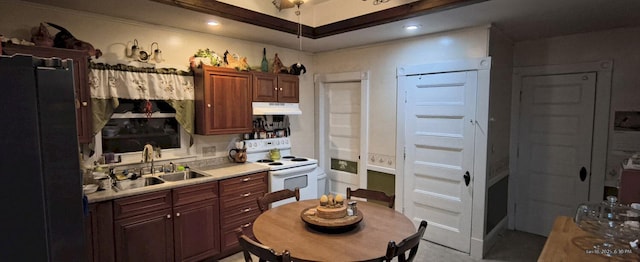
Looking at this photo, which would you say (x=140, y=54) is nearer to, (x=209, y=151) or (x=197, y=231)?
(x=209, y=151)

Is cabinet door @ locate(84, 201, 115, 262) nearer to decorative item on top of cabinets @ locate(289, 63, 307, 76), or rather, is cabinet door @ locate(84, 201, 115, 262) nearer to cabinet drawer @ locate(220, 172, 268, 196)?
cabinet drawer @ locate(220, 172, 268, 196)

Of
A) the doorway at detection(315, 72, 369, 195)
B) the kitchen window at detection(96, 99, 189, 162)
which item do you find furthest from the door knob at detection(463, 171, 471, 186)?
the kitchen window at detection(96, 99, 189, 162)

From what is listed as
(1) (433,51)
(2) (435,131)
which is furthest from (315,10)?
(2) (435,131)

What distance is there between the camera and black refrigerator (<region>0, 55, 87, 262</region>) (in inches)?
29.8

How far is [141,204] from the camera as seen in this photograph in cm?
266

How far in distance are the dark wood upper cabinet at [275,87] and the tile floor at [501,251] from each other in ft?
5.82

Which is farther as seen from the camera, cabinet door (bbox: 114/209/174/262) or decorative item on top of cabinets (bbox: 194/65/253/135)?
decorative item on top of cabinets (bbox: 194/65/253/135)

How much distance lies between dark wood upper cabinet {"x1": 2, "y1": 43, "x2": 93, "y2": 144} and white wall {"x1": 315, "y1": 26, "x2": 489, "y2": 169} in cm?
281

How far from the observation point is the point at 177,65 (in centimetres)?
334

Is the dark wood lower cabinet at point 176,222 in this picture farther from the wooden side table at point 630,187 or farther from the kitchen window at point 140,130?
the wooden side table at point 630,187

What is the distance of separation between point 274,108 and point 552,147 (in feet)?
10.7

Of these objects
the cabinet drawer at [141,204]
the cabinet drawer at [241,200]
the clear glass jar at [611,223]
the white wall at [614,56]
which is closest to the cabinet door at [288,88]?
the cabinet drawer at [241,200]

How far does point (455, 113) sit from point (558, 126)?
4.34 feet

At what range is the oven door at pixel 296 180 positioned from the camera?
3.54 meters
